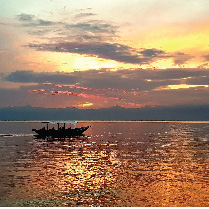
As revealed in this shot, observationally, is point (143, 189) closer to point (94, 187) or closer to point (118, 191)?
point (118, 191)

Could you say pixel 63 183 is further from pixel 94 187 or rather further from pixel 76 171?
pixel 76 171

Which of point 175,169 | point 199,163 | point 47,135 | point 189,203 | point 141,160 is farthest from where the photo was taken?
point 47,135

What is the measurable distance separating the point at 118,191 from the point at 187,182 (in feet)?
24.3

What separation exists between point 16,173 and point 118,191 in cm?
1324

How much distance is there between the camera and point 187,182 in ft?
93.5

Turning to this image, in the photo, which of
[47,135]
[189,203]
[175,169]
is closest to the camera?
[189,203]

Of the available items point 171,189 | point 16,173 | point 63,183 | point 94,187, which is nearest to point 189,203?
point 171,189

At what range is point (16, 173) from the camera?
32.9 meters

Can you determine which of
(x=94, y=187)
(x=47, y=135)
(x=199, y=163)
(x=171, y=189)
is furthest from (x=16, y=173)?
(x=47, y=135)

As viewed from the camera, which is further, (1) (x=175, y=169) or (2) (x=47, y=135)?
(2) (x=47, y=135)

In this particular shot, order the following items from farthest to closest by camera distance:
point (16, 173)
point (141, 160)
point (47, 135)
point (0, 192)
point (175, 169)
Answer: point (47, 135) < point (141, 160) < point (175, 169) < point (16, 173) < point (0, 192)

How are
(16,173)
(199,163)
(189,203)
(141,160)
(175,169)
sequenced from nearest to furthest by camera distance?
(189,203)
(16,173)
(175,169)
(199,163)
(141,160)

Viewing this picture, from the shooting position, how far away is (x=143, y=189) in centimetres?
2573

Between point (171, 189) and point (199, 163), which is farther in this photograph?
point (199, 163)
